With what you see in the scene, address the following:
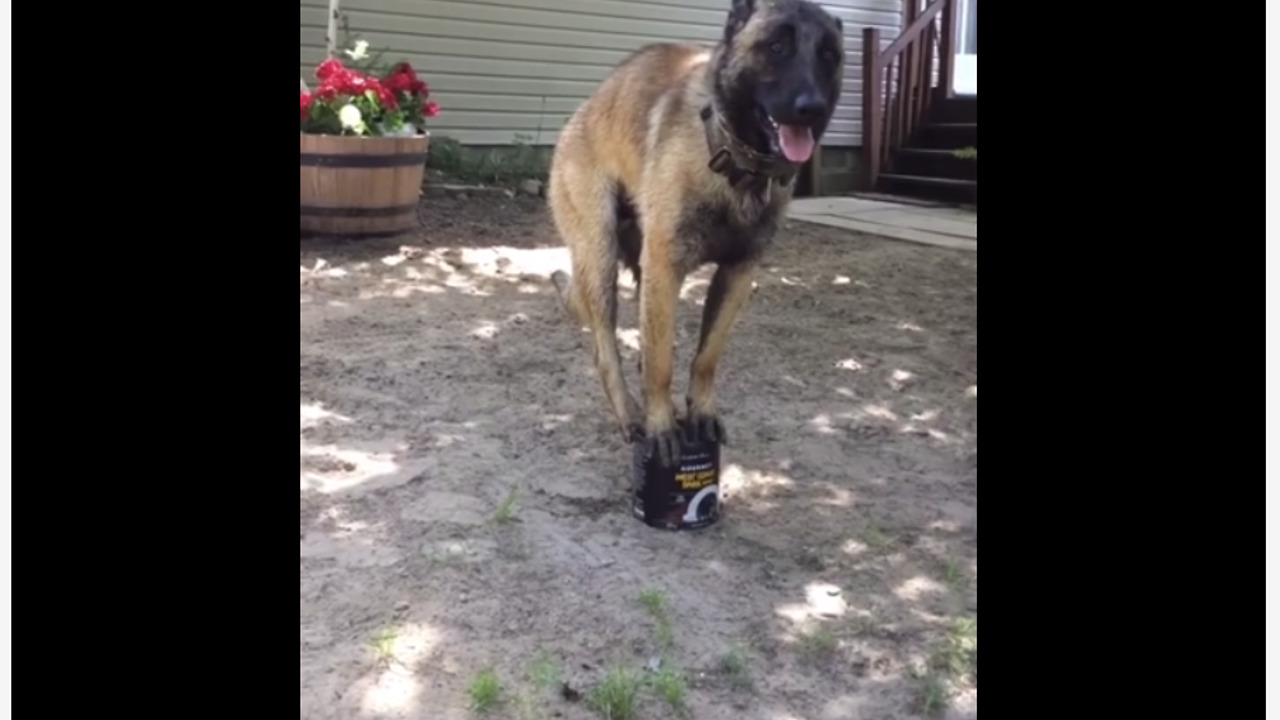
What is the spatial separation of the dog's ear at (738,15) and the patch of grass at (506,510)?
1.53 m

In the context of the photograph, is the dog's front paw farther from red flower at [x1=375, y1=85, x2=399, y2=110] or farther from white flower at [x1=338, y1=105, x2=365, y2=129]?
red flower at [x1=375, y1=85, x2=399, y2=110]

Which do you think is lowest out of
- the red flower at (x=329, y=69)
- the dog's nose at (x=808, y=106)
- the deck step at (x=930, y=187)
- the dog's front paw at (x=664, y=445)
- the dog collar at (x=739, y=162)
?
the dog's front paw at (x=664, y=445)

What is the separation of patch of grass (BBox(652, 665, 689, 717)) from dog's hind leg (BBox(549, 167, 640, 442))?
145 centimetres

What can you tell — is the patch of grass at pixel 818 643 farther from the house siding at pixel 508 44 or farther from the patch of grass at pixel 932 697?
the house siding at pixel 508 44

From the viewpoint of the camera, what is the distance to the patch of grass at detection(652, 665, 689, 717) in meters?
2.63

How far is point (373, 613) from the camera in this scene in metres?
2.92

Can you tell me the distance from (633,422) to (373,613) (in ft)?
4.77

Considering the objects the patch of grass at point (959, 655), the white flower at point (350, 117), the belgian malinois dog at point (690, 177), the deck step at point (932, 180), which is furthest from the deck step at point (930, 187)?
the patch of grass at point (959, 655)

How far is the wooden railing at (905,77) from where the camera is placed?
11344 mm

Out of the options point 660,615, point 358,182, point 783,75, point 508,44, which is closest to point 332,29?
point 358,182

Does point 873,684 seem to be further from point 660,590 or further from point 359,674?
point 359,674

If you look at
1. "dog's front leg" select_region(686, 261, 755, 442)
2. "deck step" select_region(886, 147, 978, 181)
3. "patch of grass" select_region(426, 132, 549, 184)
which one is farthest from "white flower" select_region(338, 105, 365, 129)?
"deck step" select_region(886, 147, 978, 181)
